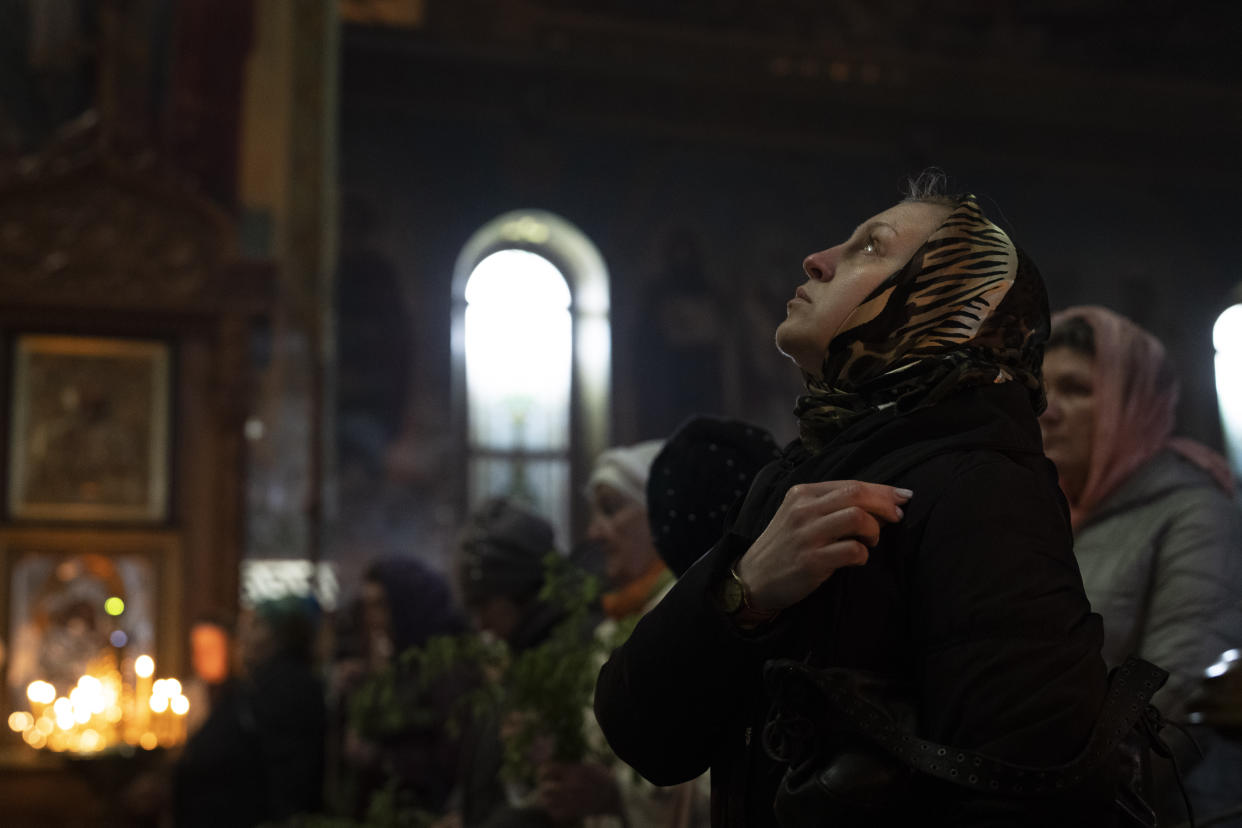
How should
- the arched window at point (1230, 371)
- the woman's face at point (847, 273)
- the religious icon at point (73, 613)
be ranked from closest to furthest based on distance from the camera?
the woman's face at point (847, 273) < the religious icon at point (73, 613) < the arched window at point (1230, 371)

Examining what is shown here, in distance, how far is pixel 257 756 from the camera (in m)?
5.66

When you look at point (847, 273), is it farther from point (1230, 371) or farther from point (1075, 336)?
point (1230, 371)

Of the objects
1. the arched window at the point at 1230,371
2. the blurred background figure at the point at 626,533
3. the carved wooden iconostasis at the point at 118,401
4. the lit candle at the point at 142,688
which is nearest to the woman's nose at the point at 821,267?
the blurred background figure at the point at 626,533

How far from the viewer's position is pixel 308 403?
918cm

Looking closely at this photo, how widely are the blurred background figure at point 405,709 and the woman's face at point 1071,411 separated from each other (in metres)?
2.20

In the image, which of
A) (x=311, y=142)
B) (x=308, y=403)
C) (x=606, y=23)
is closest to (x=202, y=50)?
(x=311, y=142)

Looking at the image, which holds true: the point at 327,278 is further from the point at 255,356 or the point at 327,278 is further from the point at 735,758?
the point at 735,758

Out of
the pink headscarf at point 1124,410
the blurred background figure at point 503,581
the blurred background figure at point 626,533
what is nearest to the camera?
the pink headscarf at point 1124,410

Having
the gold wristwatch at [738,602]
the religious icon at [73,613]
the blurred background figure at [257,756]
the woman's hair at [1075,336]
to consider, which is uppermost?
the woman's hair at [1075,336]

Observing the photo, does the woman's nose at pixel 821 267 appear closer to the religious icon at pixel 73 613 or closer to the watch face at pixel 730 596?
the watch face at pixel 730 596

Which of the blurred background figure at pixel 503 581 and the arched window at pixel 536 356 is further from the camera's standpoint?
the arched window at pixel 536 356

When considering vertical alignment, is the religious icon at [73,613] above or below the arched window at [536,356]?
below

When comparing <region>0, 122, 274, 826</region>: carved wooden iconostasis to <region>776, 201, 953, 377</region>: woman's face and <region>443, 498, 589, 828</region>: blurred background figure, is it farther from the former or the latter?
<region>776, 201, 953, 377</region>: woman's face

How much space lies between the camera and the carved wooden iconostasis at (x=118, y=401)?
7.48m
